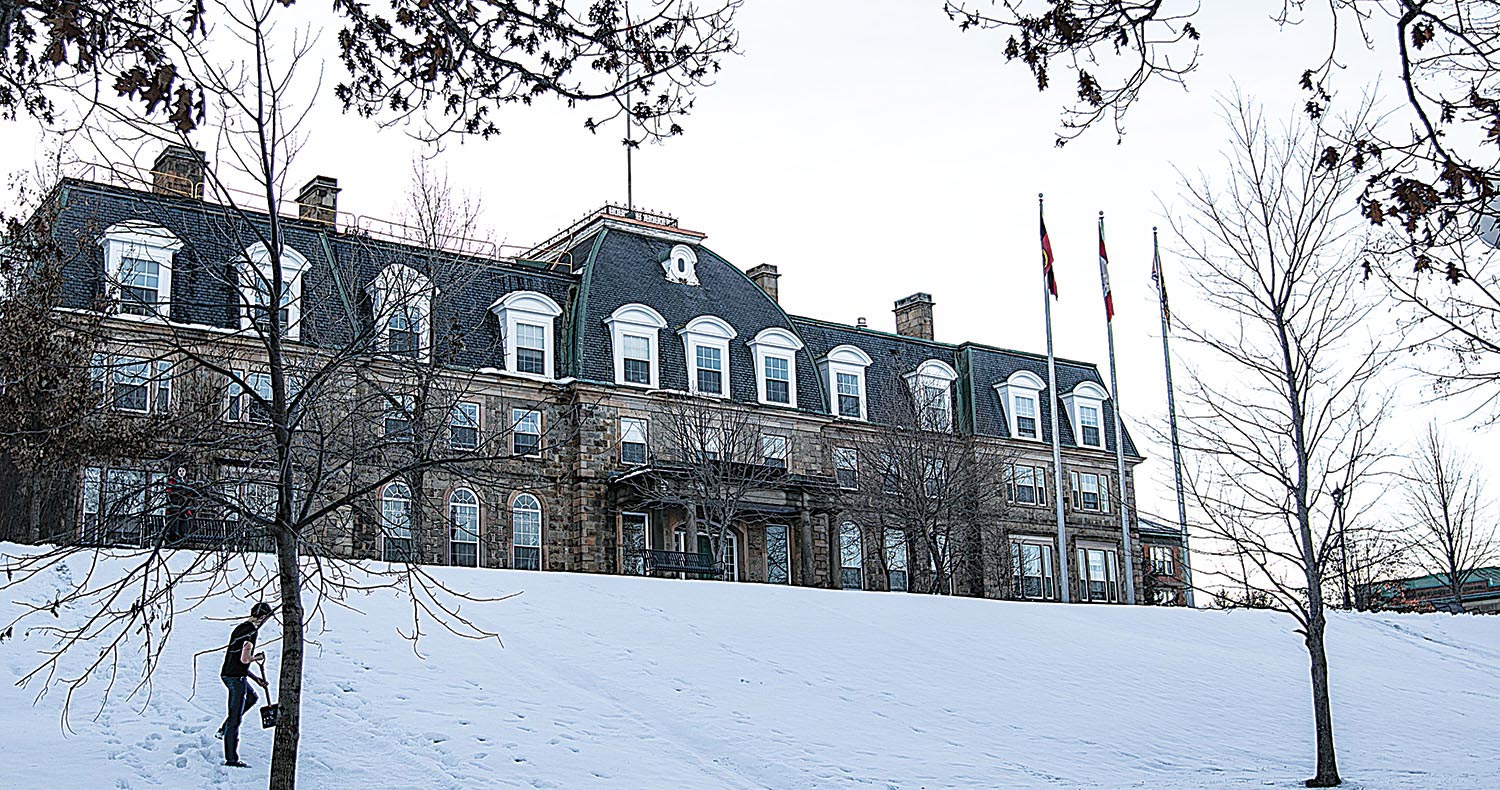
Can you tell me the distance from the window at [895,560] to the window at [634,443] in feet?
27.2

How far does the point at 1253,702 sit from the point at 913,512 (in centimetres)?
1495

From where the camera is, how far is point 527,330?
36688mm

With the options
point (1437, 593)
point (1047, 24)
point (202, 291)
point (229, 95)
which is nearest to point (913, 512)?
point (202, 291)

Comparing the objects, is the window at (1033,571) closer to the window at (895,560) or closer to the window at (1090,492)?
the window at (1090,492)

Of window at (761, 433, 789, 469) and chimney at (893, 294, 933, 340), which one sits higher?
chimney at (893, 294, 933, 340)

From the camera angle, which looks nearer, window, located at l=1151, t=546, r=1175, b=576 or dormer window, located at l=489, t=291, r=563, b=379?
dormer window, located at l=489, t=291, r=563, b=379

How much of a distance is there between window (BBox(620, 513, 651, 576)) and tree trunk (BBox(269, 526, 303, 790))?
23.7 m

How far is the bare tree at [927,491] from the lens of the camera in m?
36.8

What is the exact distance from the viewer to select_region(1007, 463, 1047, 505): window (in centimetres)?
4597

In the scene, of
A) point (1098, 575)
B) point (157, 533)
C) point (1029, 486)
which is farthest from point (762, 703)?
point (1098, 575)

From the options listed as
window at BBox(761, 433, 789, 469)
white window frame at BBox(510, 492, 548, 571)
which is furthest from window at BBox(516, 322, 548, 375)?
window at BBox(761, 433, 789, 469)

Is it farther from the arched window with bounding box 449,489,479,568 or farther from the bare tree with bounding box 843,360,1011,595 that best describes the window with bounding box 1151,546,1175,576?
the arched window with bounding box 449,489,479,568

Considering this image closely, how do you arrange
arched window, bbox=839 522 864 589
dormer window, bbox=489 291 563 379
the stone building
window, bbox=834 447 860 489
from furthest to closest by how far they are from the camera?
arched window, bbox=839 522 864 589, window, bbox=834 447 860 489, dormer window, bbox=489 291 563 379, the stone building

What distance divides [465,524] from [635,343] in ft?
22.8
